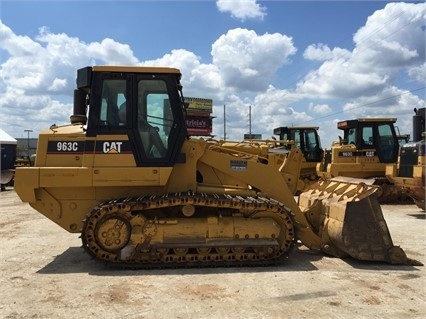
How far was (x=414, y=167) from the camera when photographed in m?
13.8

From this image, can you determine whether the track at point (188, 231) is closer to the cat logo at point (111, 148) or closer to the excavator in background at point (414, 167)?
the cat logo at point (111, 148)

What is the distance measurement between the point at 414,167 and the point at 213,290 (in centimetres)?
992

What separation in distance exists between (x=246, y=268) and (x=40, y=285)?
10.1 ft

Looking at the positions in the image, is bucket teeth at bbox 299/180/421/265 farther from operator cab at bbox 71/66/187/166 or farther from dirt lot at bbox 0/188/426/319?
operator cab at bbox 71/66/187/166

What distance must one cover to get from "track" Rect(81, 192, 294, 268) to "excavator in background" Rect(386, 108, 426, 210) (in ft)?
25.1

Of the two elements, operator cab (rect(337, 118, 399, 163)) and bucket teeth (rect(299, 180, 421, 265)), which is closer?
bucket teeth (rect(299, 180, 421, 265))

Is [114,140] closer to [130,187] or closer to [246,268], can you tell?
[130,187]

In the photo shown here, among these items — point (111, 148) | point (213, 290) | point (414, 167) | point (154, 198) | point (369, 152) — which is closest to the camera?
point (213, 290)

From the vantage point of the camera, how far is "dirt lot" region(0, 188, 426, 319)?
5266 mm

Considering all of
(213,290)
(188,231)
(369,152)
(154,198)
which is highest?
(369,152)

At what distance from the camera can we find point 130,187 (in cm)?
786


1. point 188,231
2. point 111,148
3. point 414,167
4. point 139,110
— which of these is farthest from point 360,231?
point 414,167

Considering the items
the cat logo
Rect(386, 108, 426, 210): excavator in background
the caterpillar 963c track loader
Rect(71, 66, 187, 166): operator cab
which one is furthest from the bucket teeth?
Rect(386, 108, 426, 210): excavator in background

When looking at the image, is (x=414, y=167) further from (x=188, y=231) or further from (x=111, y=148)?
(x=111, y=148)
